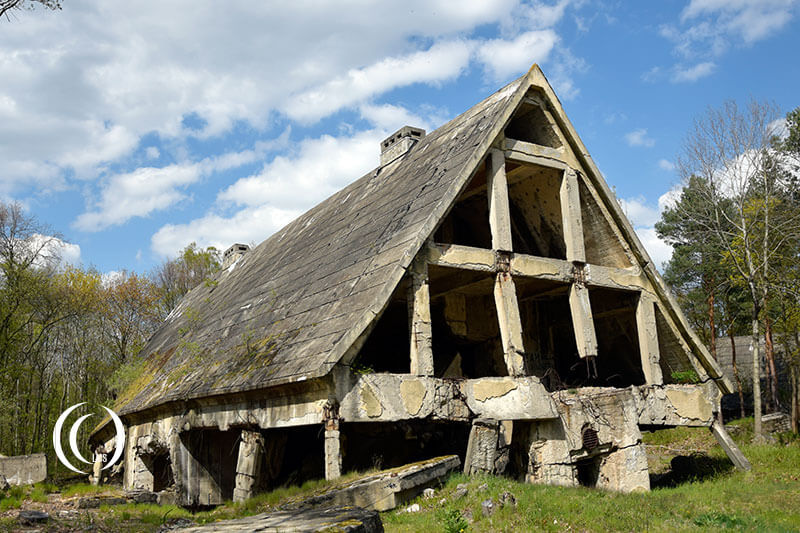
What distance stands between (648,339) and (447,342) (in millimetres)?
4433

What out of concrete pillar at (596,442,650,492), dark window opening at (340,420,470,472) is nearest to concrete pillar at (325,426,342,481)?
dark window opening at (340,420,470,472)

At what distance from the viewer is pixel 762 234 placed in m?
23.5

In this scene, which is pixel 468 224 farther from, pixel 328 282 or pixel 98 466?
pixel 98 466

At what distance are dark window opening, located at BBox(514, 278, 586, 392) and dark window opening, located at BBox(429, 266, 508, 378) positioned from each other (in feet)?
2.73

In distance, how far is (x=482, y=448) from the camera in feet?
33.6

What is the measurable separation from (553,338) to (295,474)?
22.1 feet

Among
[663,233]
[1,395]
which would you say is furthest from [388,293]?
[663,233]

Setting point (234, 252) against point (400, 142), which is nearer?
point (400, 142)

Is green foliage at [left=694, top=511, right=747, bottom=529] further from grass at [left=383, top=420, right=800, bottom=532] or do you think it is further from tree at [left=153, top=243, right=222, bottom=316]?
tree at [left=153, top=243, right=222, bottom=316]

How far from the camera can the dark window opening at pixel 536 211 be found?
14.5 meters

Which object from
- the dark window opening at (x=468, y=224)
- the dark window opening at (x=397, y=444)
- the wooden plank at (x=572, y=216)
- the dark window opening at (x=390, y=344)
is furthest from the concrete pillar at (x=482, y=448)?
the dark window opening at (x=468, y=224)

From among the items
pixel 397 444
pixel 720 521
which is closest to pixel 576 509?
Result: pixel 720 521

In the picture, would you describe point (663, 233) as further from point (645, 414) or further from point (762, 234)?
point (645, 414)

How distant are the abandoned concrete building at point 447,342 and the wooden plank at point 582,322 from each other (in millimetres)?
38
